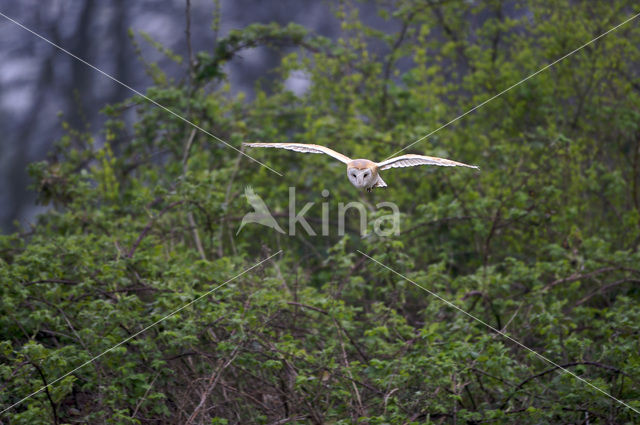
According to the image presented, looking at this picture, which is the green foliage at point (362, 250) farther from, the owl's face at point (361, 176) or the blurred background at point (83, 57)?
the owl's face at point (361, 176)

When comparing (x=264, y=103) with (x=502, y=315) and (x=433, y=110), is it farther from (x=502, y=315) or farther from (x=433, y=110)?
(x=502, y=315)

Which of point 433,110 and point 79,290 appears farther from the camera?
point 433,110

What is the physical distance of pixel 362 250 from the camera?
274 inches

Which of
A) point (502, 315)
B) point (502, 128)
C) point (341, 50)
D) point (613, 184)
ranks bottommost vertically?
point (502, 315)

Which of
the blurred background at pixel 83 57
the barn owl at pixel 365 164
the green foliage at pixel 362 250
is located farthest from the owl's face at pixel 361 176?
the blurred background at pixel 83 57

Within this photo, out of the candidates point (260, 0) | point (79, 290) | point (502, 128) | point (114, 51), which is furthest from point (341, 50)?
point (79, 290)

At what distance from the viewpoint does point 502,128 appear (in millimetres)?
9508

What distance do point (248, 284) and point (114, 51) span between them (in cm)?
705

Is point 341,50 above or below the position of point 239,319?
above

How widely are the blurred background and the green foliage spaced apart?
4.00 feet

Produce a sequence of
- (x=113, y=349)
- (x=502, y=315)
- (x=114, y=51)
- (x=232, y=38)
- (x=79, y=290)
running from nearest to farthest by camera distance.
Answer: (x=113, y=349), (x=79, y=290), (x=502, y=315), (x=232, y=38), (x=114, y=51)

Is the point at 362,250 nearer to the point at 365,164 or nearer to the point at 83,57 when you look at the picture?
the point at 365,164

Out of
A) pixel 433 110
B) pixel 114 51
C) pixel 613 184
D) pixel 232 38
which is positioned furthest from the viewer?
pixel 114 51

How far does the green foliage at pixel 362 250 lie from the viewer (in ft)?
15.5
